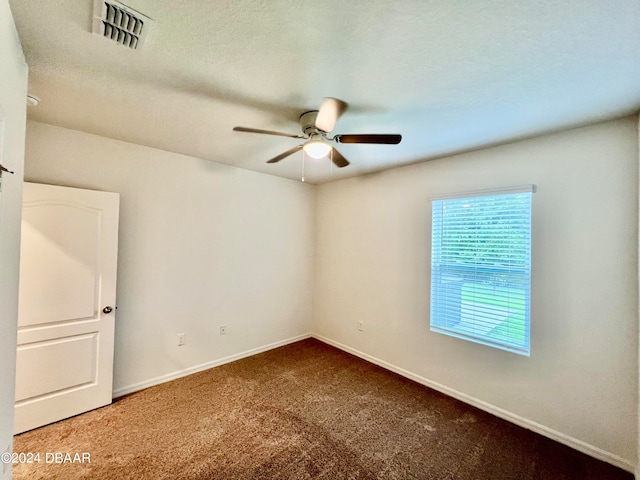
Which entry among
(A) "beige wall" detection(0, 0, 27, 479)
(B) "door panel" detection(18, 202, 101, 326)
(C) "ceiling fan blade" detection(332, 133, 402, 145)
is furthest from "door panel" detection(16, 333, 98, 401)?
(C) "ceiling fan blade" detection(332, 133, 402, 145)

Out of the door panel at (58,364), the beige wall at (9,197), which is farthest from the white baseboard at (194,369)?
the beige wall at (9,197)

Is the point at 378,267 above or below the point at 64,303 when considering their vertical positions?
above

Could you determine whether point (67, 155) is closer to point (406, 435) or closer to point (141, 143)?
point (141, 143)

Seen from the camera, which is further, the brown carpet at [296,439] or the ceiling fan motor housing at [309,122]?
the ceiling fan motor housing at [309,122]

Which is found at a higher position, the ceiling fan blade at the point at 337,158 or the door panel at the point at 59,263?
the ceiling fan blade at the point at 337,158

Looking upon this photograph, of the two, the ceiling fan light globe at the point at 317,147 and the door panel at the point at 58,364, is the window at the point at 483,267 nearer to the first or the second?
the ceiling fan light globe at the point at 317,147

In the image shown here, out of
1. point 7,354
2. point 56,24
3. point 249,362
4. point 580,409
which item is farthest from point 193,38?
point 580,409

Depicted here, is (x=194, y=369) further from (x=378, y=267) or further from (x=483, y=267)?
(x=483, y=267)

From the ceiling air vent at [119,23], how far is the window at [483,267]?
8.76 ft

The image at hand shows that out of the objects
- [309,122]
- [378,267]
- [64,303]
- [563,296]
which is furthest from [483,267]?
[64,303]

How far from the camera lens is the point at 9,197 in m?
1.23

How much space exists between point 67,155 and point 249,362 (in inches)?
111

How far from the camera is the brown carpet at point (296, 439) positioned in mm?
1759

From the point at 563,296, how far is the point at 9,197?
11.5ft
